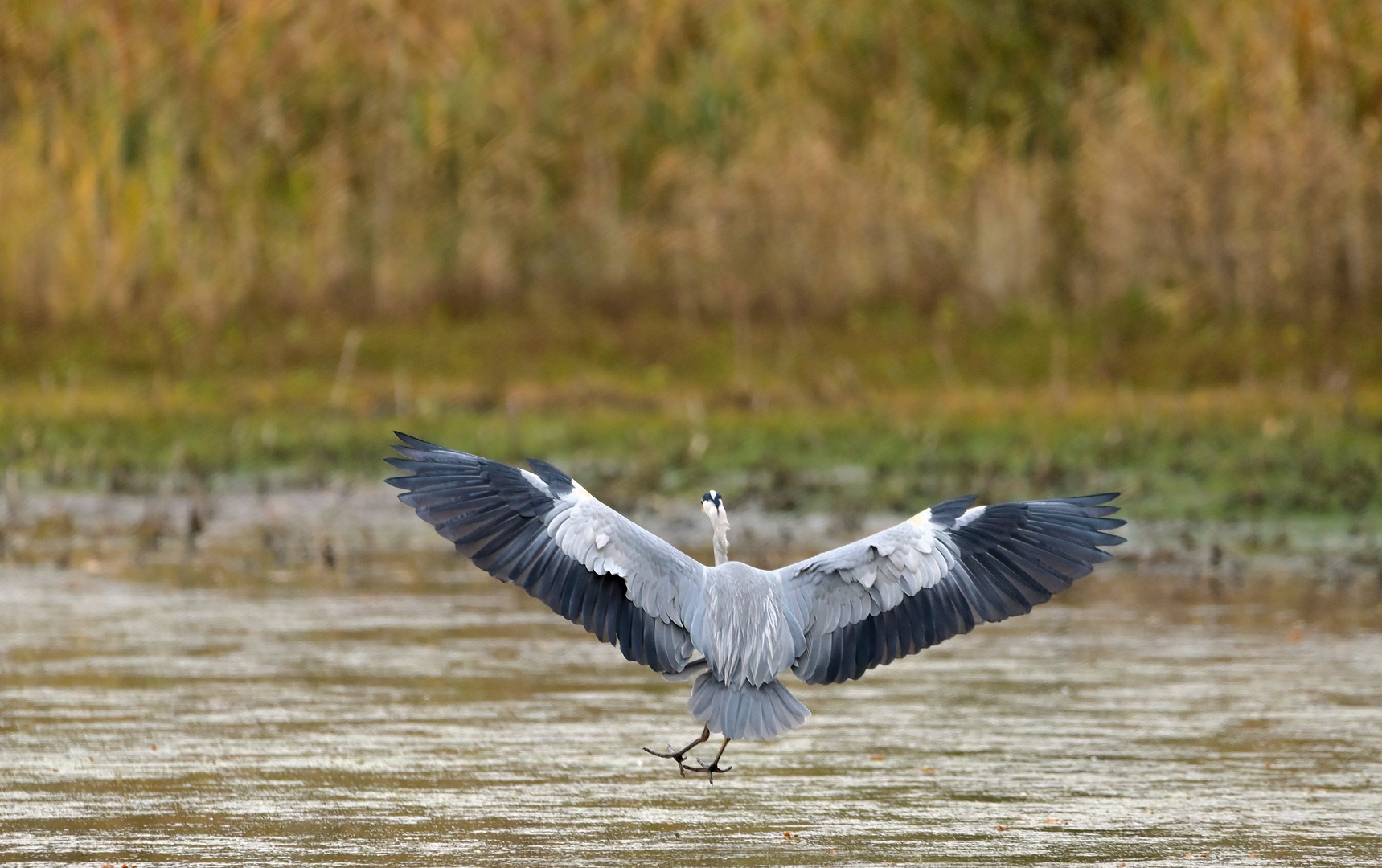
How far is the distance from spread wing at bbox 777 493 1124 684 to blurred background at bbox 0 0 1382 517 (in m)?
11.2

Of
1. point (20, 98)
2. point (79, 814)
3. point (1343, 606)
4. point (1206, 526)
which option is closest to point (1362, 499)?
point (1206, 526)

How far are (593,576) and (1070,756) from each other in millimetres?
1622

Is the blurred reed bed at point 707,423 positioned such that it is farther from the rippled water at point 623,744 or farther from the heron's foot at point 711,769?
the heron's foot at point 711,769

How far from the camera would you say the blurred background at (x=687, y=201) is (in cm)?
1950

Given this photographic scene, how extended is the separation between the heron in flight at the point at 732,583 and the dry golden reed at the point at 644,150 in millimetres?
13354

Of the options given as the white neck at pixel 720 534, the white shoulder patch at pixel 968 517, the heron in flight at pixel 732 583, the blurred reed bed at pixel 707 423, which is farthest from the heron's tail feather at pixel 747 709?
the blurred reed bed at pixel 707 423

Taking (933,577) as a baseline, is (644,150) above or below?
above

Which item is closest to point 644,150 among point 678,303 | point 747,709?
point 678,303

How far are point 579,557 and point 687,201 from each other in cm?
1433

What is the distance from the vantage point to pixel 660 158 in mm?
20969

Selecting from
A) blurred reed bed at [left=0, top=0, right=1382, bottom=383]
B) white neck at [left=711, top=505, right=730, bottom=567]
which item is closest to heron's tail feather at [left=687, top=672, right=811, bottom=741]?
white neck at [left=711, top=505, right=730, bottom=567]

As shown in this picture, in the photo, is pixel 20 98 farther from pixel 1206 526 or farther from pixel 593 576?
pixel 593 576

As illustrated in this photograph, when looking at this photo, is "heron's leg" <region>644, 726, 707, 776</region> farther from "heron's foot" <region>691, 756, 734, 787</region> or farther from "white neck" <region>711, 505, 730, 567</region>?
"white neck" <region>711, 505, 730, 567</region>

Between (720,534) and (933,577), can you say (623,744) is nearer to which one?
(720,534)
